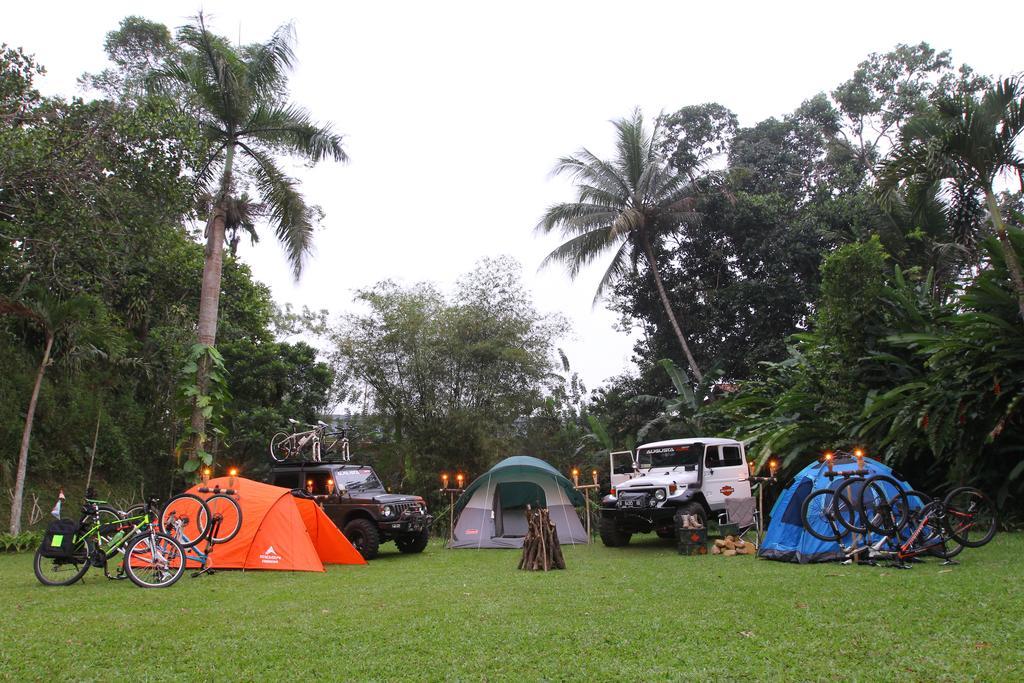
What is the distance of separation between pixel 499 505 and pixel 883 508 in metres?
7.52

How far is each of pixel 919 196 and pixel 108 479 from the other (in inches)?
728

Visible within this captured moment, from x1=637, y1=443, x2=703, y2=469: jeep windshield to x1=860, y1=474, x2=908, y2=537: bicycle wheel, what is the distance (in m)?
3.91

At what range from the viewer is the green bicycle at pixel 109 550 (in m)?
8.18

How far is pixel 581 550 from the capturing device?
12.6 metres

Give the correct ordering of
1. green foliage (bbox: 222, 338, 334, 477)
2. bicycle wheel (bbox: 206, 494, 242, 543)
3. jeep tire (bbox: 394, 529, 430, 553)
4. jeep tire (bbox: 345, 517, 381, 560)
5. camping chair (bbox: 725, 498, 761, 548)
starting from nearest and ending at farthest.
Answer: bicycle wheel (bbox: 206, 494, 242, 543) < jeep tire (bbox: 345, 517, 381, 560) < jeep tire (bbox: 394, 529, 430, 553) < camping chair (bbox: 725, 498, 761, 548) < green foliage (bbox: 222, 338, 334, 477)

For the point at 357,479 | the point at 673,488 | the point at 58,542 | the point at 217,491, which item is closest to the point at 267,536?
the point at 217,491

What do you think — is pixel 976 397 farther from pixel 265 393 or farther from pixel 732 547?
pixel 265 393

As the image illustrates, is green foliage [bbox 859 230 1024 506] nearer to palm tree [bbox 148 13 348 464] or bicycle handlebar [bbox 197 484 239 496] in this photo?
bicycle handlebar [bbox 197 484 239 496]

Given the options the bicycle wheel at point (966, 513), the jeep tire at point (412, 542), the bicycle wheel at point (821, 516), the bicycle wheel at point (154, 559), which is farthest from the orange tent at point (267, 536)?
the bicycle wheel at point (966, 513)

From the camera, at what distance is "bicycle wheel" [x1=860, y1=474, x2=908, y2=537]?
8.50 metres

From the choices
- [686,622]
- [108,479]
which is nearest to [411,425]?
[108,479]

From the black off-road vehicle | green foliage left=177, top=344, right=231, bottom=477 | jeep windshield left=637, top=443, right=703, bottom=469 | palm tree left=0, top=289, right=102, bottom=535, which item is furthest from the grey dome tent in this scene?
palm tree left=0, top=289, right=102, bottom=535

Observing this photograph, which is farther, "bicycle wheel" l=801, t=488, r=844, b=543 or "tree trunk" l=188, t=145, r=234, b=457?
"tree trunk" l=188, t=145, r=234, b=457

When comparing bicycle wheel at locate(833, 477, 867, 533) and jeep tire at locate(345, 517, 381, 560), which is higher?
bicycle wheel at locate(833, 477, 867, 533)
